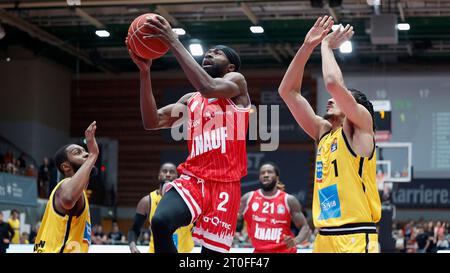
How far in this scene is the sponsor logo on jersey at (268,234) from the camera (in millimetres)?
10250

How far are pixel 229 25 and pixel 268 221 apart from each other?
44.6 feet

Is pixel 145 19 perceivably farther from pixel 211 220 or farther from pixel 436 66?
pixel 436 66

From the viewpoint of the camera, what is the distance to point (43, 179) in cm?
2494

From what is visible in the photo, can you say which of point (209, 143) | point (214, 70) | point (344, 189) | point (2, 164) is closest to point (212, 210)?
point (209, 143)

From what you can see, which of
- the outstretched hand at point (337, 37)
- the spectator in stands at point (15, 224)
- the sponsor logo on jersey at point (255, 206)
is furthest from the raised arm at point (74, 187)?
the spectator in stands at point (15, 224)

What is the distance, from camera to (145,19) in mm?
5613

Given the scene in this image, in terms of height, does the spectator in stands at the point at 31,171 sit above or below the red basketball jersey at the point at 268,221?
above

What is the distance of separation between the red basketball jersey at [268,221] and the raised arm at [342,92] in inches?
187

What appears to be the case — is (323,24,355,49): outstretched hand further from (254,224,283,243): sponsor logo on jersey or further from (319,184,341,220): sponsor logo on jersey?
(254,224,283,243): sponsor logo on jersey

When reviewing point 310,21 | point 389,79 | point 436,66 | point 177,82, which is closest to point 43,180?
point 177,82

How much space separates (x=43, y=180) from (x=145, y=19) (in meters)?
20.1

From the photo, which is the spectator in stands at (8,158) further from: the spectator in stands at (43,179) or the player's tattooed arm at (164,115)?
the player's tattooed arm at (164,115)

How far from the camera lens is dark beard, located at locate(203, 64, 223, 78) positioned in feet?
19.7

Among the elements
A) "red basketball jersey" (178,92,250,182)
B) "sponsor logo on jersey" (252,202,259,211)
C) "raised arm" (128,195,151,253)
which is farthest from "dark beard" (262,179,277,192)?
"red basketball jersey" (178,92,250,182)
